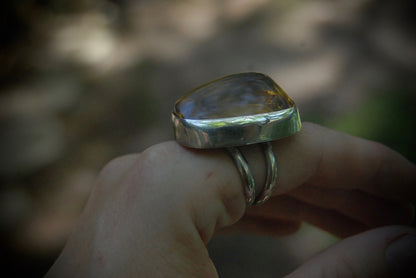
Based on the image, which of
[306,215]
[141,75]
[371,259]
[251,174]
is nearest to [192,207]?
[251,174]

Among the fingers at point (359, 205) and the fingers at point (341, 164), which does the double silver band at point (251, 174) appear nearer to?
the fingers at point (341, 164)

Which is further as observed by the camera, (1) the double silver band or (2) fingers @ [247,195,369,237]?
(2) fingers @ [247,195,369,237]

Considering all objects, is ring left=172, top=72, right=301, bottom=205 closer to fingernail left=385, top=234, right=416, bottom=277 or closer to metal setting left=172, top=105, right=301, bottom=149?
metal setting left=172, top=105, right=301, bottom=149

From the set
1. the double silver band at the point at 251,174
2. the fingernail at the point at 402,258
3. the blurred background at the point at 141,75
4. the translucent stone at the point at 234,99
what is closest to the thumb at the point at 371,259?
the fingernail at the point at 402,258

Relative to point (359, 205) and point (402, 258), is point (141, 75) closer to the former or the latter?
point (359, 205)

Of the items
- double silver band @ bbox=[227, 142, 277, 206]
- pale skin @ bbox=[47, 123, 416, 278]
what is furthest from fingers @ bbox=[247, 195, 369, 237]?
double silver band @ bbox=[227, 142, 277, 206]

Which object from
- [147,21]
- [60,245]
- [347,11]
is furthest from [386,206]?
[147,21]
